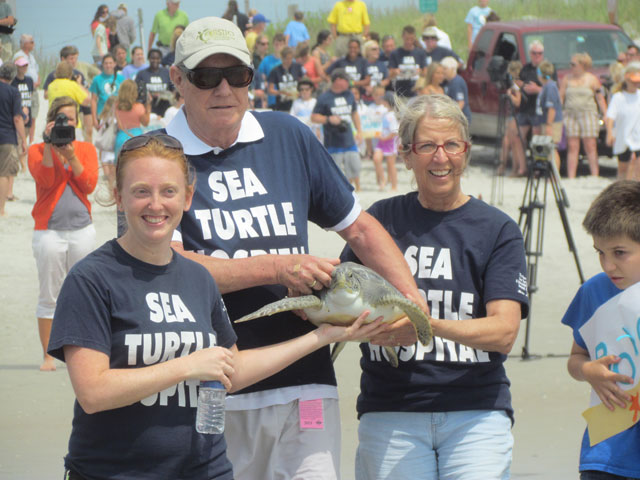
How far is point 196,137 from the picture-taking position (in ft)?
10.7

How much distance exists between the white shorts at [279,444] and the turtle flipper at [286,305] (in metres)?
0.42

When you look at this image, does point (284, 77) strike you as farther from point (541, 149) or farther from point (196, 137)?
point (196, 137)

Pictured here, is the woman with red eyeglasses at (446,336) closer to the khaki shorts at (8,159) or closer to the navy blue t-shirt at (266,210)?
the navy blue t-shirt at (266,210)

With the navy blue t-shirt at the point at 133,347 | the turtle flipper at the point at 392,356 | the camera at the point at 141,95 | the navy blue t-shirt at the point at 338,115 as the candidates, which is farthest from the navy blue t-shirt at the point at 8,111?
the navy blue t-shirt at the point at 133,347

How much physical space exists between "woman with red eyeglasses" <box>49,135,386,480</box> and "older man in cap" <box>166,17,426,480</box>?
1.37 feet

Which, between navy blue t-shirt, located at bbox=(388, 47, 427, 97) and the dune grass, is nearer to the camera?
navy blue t-shirt, located at bbox=(388, 47, 427, 97)

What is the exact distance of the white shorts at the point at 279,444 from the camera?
3.24 metres

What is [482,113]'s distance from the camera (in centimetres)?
1688

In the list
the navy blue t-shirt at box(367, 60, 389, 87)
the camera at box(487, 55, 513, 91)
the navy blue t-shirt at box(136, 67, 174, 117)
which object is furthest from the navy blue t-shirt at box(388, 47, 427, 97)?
A: the navy blue t-shirt at box(136, 67, 174, 117)

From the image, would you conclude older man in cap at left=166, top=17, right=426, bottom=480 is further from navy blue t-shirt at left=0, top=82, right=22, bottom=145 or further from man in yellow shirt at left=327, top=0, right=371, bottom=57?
man in yellow shirt at left=327, top=0, right=371, bottom=57

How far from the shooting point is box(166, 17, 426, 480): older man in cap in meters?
3.15

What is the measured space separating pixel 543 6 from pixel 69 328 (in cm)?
2746

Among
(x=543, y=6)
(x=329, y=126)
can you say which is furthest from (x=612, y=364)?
(x=543, y=6)

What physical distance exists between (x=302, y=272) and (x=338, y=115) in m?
11.0
